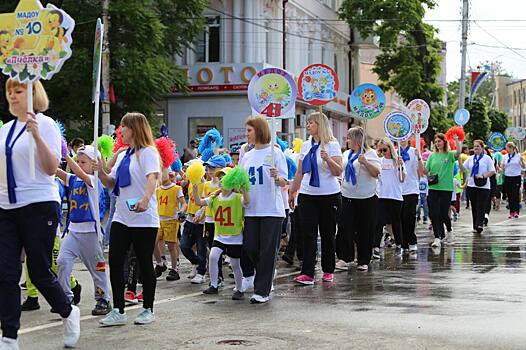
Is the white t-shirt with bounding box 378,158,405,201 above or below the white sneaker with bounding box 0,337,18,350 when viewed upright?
above

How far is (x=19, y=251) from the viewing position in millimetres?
7223

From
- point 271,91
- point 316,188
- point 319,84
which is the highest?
point 319,84

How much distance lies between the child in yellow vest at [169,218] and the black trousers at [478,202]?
31.0ft

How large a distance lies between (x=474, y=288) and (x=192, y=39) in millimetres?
25965

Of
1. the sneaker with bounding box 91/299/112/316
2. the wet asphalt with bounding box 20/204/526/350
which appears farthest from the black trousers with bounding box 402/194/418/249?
the sneaker with bounding box 91/299/112/316

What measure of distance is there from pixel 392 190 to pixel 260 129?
5.50 metres

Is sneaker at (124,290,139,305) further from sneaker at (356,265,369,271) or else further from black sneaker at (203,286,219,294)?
sneaker at (356,265,369,271)

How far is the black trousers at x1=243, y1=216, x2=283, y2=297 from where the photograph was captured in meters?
10.0

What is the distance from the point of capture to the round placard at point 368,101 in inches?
599

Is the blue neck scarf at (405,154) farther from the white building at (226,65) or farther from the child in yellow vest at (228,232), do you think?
the white building at (226,65)

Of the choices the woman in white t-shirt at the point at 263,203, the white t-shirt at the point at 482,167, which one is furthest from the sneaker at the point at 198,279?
the white t-shirt at the point at 482,167

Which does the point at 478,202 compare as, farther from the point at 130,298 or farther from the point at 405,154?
the point at 130,298

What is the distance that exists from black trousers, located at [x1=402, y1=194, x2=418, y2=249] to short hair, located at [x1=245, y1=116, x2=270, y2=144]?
6.02 m

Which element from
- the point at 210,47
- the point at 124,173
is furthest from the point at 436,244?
the point at 210,47
